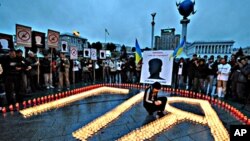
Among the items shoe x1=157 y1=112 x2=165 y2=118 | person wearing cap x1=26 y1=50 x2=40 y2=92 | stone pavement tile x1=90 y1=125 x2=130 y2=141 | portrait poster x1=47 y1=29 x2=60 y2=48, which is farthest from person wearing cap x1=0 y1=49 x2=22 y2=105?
shoe x1=157 y1=112 x2=165 y2=118

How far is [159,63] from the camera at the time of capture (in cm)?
849

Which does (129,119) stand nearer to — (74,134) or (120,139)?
(120,139)

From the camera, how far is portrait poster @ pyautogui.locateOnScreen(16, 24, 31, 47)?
771 cm

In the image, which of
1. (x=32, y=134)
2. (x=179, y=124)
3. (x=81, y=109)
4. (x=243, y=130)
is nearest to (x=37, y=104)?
(x=81, y=109)

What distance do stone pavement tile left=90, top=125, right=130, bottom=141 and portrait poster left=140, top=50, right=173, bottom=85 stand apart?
14.4ft

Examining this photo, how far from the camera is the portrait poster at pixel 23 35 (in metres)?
7.71

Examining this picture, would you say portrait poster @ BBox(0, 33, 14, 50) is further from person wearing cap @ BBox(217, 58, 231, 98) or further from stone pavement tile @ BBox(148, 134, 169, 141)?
person wearing cap @ BBox(217, 58, 231, 98)

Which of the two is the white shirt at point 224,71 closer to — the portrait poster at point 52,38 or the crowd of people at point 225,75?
the crowd of people at point 225,75

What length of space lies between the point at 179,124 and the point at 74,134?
2.81 meters

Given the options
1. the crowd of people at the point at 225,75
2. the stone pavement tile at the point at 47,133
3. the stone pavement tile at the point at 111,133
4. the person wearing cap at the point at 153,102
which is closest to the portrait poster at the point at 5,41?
the stone pavement tile at the point at 47,133

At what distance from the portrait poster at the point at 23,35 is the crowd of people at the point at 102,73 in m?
0.77

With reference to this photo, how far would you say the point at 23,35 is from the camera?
26.0 ft

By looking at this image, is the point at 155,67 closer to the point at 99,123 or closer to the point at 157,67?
the point at 157,67

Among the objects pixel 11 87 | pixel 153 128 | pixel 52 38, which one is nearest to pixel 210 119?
pixel 153 128
